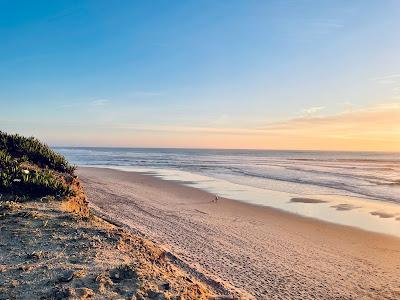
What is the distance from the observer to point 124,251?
6680 millimetres

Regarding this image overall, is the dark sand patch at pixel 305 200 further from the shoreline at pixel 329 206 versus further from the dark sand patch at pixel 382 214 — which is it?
the dark sand patch at pixel 382 214

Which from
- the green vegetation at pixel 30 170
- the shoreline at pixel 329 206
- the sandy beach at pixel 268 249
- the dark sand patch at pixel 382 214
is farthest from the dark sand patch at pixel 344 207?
the green vegetation at pixel 30 170

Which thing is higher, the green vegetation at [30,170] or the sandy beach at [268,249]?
the green vegetation at [30,170]

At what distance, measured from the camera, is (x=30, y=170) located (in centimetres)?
1150

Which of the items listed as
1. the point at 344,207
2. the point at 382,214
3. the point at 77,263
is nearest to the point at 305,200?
the point at 344,207

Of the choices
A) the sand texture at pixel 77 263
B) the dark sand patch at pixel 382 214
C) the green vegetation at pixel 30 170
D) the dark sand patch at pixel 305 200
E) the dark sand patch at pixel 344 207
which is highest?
the green vegetation at pixel 30 170

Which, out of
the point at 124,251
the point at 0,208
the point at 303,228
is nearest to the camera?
→ the point at 124,251

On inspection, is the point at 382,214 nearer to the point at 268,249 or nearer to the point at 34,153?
the point at 268,249

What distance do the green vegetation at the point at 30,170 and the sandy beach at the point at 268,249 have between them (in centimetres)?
199

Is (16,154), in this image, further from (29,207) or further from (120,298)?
(120,298)

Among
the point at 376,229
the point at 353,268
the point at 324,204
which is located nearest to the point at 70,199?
the point at 353,268

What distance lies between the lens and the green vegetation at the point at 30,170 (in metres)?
9.89

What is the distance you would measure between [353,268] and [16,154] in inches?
456

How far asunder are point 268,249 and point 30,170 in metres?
7.45
